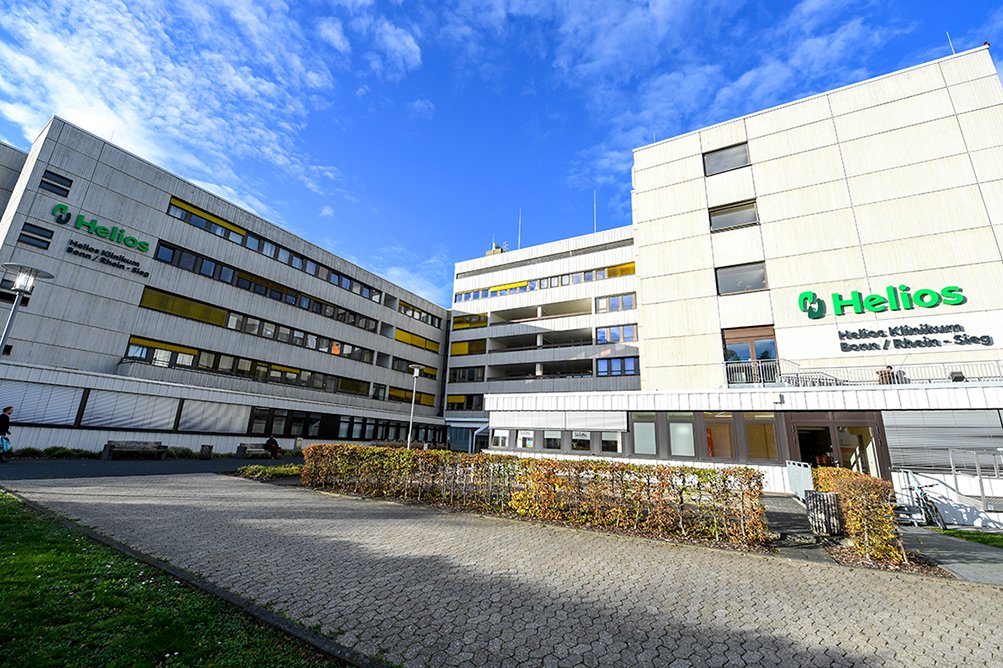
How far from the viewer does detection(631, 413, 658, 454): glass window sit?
18.2 m

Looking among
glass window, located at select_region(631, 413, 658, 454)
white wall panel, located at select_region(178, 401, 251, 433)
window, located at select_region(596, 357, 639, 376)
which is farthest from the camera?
window, located at select_region(596, 357, 639, 376)

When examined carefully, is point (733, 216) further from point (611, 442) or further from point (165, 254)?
point (165, 254)

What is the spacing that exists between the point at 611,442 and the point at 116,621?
17.6 meters

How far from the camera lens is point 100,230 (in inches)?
906

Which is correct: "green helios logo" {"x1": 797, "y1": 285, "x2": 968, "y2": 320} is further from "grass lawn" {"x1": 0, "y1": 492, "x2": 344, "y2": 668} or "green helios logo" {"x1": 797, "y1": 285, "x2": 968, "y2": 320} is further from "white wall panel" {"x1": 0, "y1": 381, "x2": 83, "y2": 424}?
"white wall panel" {"x1": 0, "y1": 381, "x2": 83, "y2": 424}

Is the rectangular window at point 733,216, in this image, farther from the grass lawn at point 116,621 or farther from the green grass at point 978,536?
the grass lawn at point 116,621

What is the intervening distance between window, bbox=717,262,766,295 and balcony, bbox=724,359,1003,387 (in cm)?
394

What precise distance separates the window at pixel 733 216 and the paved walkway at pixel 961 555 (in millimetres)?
16900

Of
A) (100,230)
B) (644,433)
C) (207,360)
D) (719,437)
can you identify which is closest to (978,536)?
(719,437)

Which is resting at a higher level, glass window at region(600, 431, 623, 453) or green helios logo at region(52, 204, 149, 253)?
green helios logo at region(52, 204, 149, 253)

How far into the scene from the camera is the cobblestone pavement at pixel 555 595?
398 centimetres

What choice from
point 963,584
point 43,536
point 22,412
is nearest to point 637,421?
point 963,584

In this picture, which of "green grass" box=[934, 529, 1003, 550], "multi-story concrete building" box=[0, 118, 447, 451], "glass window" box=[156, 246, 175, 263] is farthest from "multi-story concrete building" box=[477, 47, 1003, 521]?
"glass window" box=[156, 246, 175, 263]

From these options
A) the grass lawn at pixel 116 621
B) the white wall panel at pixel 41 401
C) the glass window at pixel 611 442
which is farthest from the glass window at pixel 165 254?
the glass window at pixel 611 442
